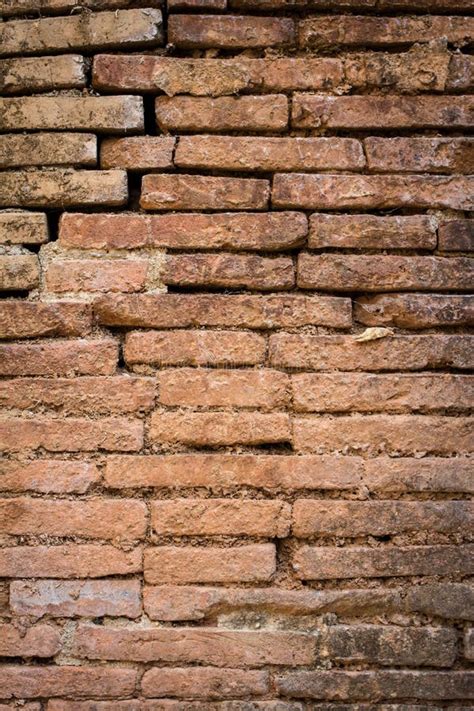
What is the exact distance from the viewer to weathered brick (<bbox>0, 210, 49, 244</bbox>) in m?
1.71

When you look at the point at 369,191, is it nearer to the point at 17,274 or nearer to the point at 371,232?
the point at 371,232

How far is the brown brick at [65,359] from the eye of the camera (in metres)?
1.67

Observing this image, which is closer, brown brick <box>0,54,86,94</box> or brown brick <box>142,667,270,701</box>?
brown brick <box>142,667,270,701</box>

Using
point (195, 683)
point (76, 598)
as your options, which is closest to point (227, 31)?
point (76, 598)

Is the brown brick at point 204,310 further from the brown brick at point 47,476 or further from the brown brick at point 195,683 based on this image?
the brown brick at point 195,683

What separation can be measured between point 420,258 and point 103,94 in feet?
3.17

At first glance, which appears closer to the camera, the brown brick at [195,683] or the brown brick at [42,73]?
the brown brick at [195,683]

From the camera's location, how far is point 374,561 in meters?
1.65

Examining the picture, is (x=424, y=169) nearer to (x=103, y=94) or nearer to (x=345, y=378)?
(x=345, y=378)

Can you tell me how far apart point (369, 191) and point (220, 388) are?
0.66 m

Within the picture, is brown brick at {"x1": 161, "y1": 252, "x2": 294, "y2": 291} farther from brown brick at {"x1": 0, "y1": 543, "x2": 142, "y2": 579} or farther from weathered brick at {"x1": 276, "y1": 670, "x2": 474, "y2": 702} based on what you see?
weathered brick at {"x1": 276, "y1": 670, "x2": 474, "y2": 702}

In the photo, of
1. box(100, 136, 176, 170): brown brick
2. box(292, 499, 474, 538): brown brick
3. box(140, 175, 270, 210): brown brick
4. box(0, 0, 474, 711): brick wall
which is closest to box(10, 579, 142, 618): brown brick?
box(0, 0, 474, 711): brick wall

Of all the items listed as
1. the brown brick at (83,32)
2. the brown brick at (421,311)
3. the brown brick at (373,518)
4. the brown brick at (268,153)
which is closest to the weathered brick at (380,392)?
the brown brick at (421,311)

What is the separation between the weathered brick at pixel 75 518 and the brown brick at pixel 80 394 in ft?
0.78
